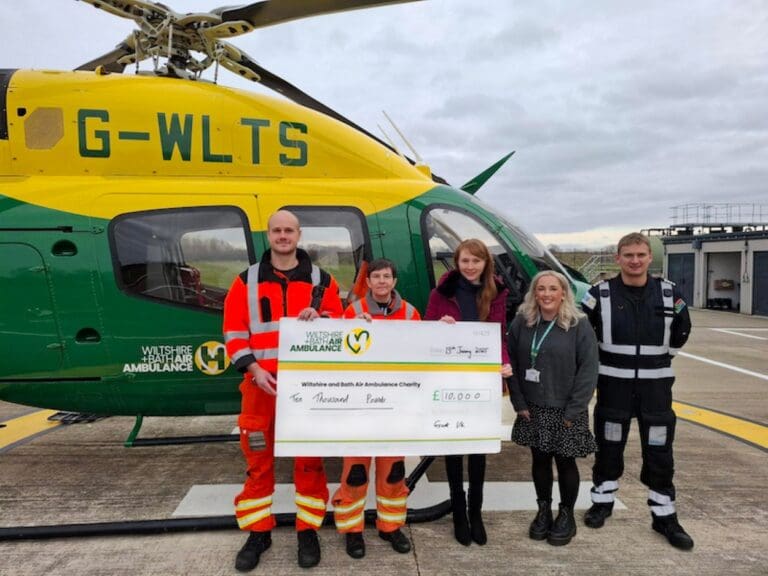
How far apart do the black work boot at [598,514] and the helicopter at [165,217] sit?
149 centimetres

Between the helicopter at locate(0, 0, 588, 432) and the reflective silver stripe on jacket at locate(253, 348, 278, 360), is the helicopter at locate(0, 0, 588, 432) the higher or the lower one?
the higher one

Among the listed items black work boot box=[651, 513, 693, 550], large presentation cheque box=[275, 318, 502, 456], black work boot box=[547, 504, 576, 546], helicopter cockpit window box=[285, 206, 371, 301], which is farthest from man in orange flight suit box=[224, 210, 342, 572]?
black work boot box=[651, 513, 693, 550]

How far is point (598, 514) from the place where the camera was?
360 centimetres

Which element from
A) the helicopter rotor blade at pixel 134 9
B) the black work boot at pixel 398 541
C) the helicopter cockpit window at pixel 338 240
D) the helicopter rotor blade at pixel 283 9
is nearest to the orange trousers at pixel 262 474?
the black work boot at pixel 398 541

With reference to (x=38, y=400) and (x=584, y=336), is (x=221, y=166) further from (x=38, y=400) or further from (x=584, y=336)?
(x=584, y=336)

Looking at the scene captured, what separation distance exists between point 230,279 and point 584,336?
8.20 feet

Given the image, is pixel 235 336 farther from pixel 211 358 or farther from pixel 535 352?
pixel 535 352

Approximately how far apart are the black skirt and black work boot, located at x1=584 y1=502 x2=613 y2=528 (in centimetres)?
67

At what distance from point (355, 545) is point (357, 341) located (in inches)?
49.9

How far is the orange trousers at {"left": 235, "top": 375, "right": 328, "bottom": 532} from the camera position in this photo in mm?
3027

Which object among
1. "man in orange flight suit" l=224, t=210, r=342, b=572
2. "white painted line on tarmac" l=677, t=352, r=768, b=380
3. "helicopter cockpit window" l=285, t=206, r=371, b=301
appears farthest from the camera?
"white painted line on tarmac" l=677, t=352, r=768, b=380

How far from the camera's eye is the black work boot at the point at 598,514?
356 centimetres

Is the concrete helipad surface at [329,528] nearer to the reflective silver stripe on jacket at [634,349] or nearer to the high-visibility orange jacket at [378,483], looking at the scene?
the high-visibility orange jacket at [378,483]

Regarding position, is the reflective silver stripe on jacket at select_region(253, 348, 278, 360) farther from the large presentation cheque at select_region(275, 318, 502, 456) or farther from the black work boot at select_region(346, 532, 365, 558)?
the black work boot at select_region(346, 532, 365, 558)
